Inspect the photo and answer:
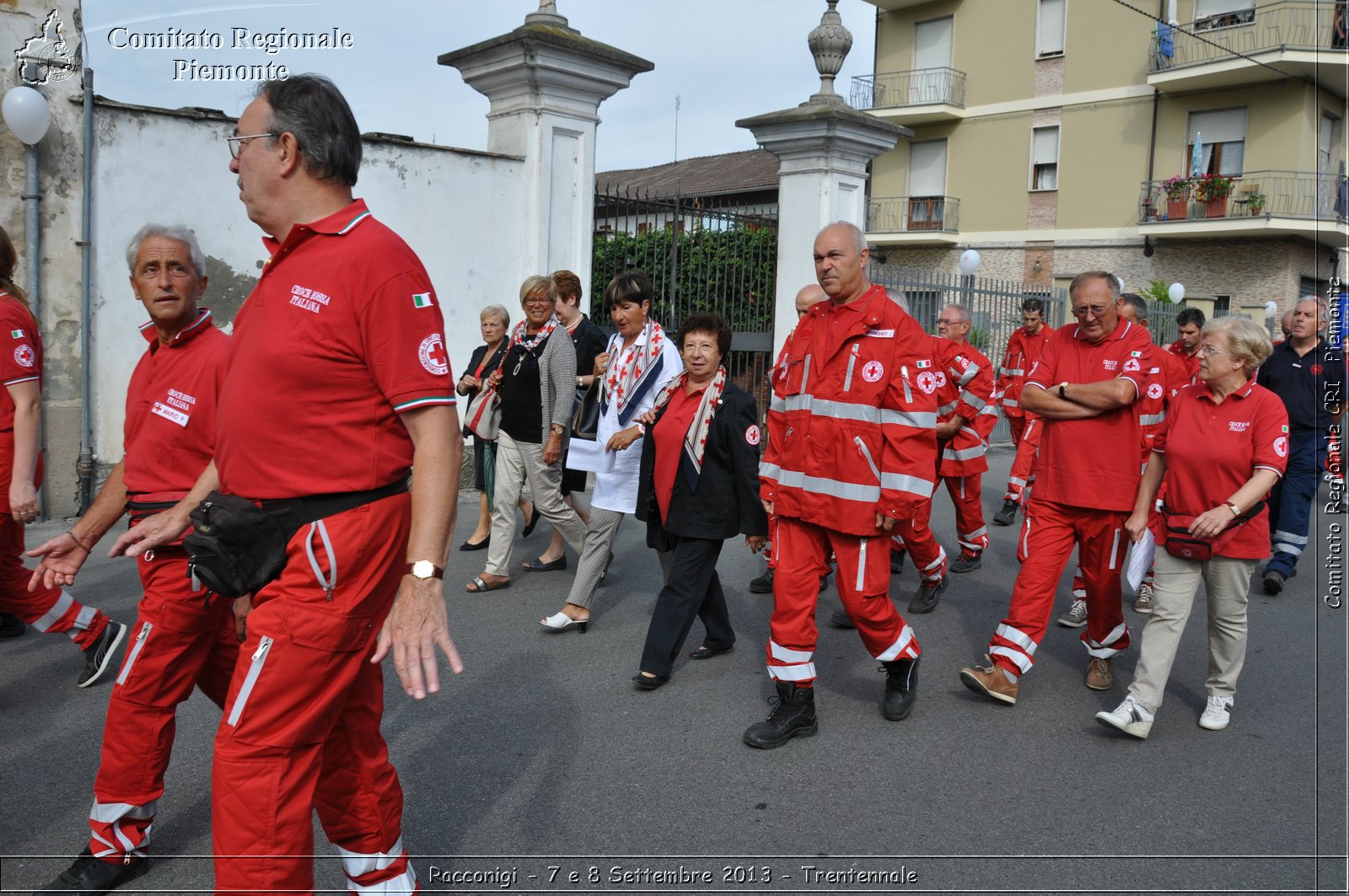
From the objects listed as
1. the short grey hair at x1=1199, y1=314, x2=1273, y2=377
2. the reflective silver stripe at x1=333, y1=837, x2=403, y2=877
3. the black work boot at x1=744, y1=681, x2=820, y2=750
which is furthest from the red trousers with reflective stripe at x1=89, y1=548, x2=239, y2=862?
the short grey hair at x1=1199, y1=314, x2=1273, y2=377

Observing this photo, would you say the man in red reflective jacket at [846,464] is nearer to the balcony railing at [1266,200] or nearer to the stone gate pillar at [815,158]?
the stone gate pillar at [815,158]

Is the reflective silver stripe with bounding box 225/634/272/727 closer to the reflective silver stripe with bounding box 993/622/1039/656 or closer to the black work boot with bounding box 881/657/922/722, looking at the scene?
the black work boot with bounding box 881/657/922/722

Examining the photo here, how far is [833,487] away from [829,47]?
851cm

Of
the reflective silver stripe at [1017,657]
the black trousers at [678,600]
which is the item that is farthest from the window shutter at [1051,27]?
the black trousers at [678,600]

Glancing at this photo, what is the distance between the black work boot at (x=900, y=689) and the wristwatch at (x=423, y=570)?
3.02 meters

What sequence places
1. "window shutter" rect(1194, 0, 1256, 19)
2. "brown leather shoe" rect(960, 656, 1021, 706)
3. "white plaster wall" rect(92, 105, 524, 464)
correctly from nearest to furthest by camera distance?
"brown leather shoe" rect(960, 656, 1021, 706)
"white plaster wall" rect(92, 105, 524, 464)
"window shutter" rect(1194, 0, 1256, 19)

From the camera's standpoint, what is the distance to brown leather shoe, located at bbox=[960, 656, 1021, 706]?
198 inches

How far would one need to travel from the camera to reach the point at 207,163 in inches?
326

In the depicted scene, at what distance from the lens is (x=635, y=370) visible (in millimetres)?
6141

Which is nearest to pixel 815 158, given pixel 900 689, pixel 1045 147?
pixel 900 689

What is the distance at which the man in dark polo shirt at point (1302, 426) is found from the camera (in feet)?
26.1

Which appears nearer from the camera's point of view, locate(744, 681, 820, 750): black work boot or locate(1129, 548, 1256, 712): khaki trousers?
locate(744, 681, 820, 750): black work boot

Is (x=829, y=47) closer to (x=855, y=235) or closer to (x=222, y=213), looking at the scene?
(x=222, y=213)

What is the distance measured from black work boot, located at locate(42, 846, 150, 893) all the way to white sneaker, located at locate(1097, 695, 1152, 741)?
12.7 ft
